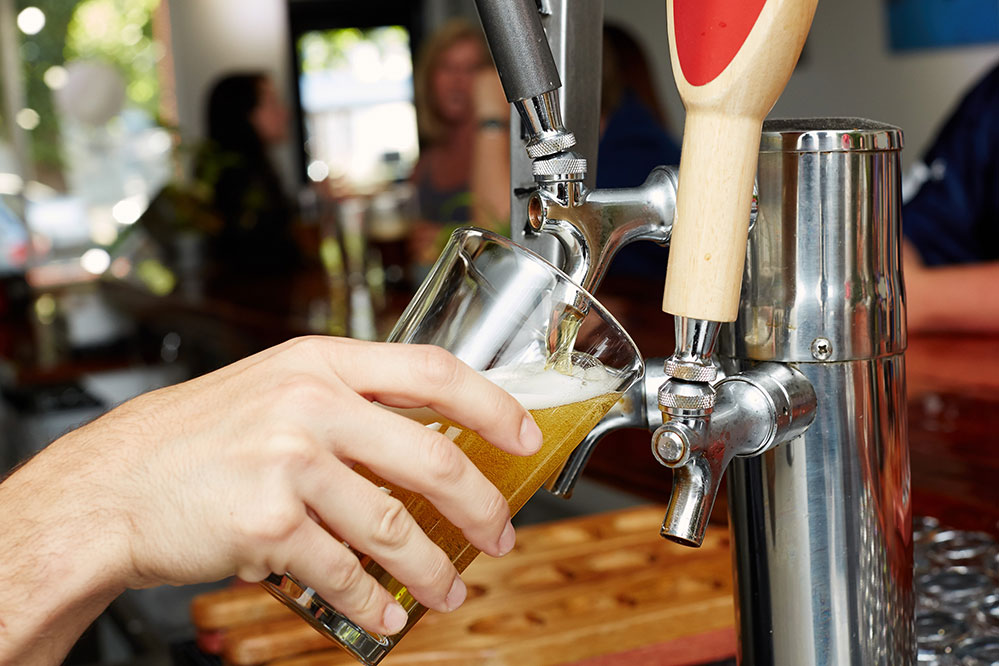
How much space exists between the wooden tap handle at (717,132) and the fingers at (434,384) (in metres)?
0.07

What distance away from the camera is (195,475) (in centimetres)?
39

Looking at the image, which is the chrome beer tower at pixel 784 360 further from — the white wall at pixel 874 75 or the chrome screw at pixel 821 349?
the white wall at pixel 874 75

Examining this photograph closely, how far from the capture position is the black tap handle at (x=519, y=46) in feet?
1.31

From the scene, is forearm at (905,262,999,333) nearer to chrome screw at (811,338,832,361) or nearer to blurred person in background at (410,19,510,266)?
chrome screw at (811,338,832,361)

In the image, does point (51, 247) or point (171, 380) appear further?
point (51, 247)

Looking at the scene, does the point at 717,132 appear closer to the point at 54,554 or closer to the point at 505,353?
the point at 505,353

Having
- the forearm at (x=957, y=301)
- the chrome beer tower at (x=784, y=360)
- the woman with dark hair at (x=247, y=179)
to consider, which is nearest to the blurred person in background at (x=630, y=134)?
the forearm at (x=957, y=301)

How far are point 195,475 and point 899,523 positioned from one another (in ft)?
0.98


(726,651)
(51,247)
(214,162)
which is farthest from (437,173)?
(51,247)

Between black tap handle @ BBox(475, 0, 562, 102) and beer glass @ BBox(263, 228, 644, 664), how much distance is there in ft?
0.19

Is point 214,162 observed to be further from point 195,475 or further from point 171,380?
point 195,475

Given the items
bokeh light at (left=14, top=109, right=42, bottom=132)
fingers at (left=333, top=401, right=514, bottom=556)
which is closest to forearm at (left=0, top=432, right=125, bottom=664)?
fingers at (left=333, top=401, right=514, bottom=556)

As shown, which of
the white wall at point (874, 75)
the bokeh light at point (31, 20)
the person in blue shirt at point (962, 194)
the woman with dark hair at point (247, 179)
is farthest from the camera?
the bokeh light at point (31, 20)

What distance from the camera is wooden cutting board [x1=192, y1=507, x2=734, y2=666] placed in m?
0.63
